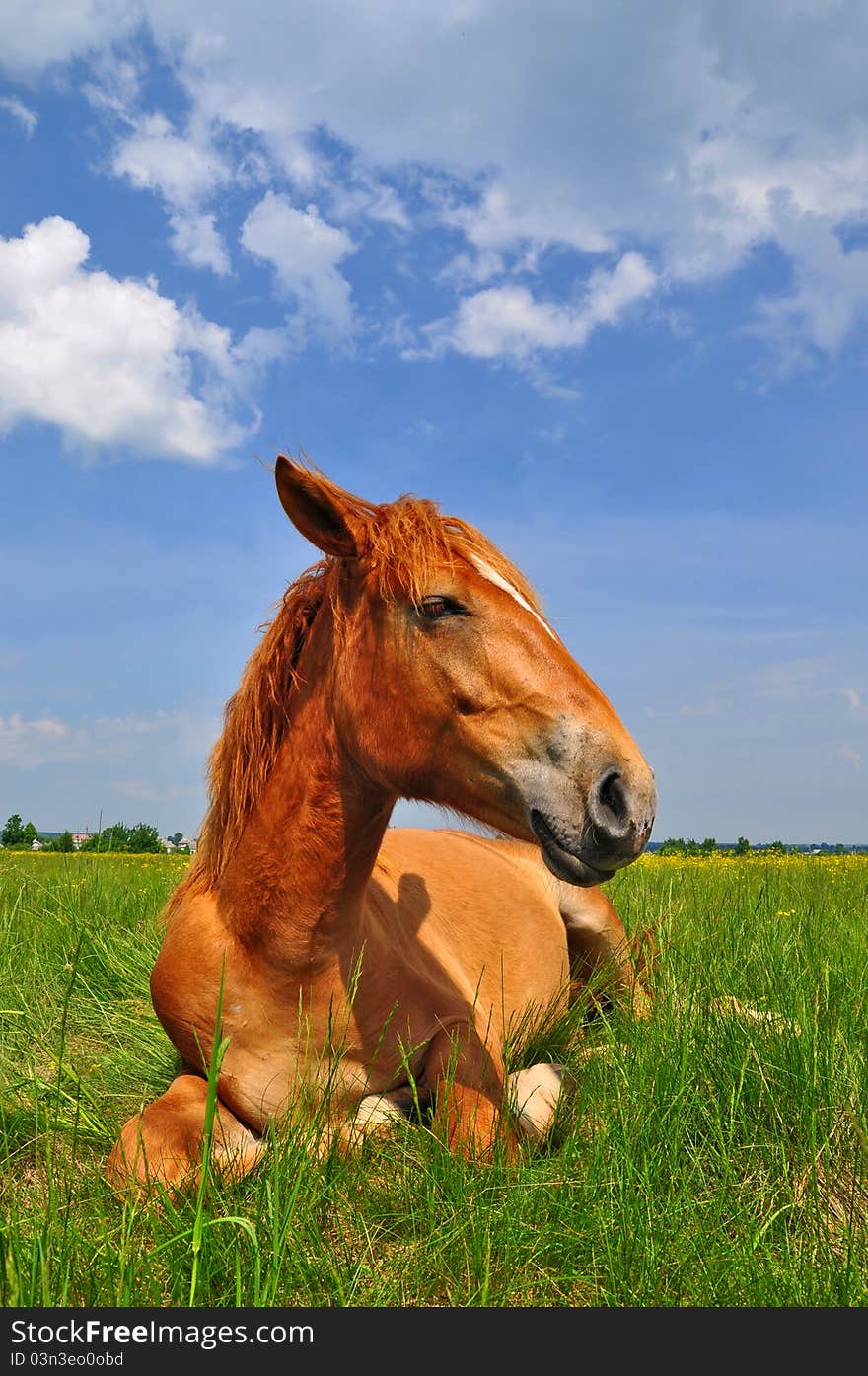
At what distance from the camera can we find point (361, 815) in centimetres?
291

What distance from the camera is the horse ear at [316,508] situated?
283 centimetres

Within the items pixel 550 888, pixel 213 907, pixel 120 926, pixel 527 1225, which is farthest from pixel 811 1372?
pixel 120 926

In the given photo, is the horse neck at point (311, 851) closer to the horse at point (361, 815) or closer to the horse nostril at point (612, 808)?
the horse at point (361, 815)

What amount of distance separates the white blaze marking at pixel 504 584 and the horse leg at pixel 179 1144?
1.69 m

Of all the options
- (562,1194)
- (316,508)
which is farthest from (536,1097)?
(316,508)

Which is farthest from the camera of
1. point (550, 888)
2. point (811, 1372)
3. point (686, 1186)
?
point (550, 888)

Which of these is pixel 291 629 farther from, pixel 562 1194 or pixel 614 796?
pixel 562 1194

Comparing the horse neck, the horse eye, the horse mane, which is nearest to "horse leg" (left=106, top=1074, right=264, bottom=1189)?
the horse neck

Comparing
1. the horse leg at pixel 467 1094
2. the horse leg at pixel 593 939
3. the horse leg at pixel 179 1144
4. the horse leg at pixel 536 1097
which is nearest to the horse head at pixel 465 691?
the horse leg at pixel 467 1094

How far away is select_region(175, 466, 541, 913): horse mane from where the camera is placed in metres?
2.86

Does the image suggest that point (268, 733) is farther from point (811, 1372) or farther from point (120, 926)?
point (120, 926)

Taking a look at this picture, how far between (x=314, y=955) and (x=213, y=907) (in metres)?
0.45

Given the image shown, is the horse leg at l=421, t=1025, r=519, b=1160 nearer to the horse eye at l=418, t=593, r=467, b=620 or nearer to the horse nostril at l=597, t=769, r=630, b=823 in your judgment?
the horse nostril at l=597, t=769, r=630, b=823

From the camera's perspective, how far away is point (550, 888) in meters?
4.99
